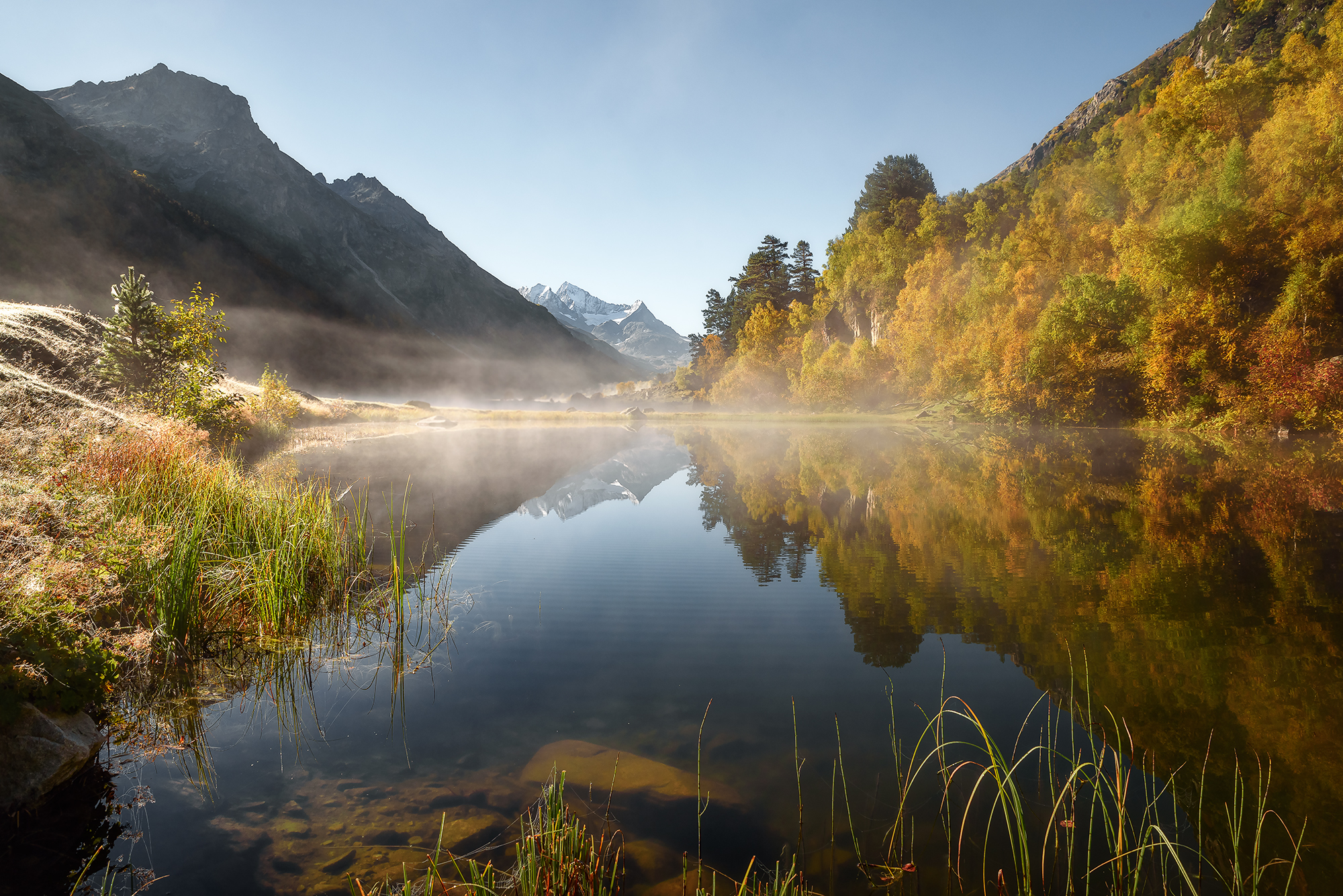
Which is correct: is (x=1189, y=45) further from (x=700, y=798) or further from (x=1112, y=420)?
(x=700, y=798)

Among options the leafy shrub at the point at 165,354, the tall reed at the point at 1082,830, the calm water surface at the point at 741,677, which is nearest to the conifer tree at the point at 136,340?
the leafy shrub at the point at 165,354

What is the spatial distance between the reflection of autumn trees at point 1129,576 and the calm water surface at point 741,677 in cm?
4

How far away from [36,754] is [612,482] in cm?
1753

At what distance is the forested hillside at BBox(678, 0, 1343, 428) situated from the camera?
96.7ft

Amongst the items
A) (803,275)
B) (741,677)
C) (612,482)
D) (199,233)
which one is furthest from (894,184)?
(199,233)

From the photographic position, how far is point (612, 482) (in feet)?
69.7

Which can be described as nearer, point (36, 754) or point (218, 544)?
point (36, 754)

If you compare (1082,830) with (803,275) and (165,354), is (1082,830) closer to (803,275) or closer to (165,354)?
(165,354)

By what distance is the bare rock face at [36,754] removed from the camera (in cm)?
369

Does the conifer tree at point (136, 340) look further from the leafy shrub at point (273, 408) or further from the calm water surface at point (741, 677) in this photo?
the calm water surface at point (741, 677)

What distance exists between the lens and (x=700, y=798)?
4223mm

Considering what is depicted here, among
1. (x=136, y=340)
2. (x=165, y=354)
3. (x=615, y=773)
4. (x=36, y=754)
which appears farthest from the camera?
(x=165, y=354)

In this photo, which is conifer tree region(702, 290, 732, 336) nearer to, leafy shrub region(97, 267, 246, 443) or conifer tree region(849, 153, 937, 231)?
conifer tree region(849, 153, 937, 231)

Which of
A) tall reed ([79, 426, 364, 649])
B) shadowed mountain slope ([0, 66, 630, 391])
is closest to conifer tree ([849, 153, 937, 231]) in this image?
tall reed ([79, 426, 364, 649])
